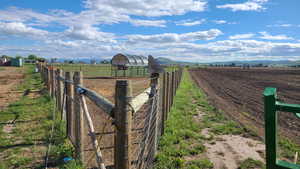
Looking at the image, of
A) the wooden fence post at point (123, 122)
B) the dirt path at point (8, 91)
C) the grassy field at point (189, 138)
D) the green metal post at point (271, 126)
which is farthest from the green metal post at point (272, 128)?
the dirt path at point (8, 91)

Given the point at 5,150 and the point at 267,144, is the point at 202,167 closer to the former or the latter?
the point at 267,144

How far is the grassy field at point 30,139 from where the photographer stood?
3996 mm

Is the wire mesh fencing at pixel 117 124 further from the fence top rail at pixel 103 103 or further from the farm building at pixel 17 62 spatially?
the farm building at pixel 17 62

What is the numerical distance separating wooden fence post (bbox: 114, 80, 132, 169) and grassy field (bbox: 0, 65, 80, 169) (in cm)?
184

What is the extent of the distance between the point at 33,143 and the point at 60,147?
76 cm

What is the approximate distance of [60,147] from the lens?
452cm

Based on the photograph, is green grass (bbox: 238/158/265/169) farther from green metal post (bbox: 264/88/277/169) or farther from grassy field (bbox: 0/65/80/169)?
grassy field (bbox: 0/65/80/169)

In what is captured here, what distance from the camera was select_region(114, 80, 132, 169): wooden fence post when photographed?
200 cm

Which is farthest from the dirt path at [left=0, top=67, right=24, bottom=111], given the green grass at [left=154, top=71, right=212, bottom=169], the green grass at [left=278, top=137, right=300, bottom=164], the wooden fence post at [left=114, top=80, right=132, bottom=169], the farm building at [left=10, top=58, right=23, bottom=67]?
the farm building at [left=10, top=58, right=23, bottom=67]

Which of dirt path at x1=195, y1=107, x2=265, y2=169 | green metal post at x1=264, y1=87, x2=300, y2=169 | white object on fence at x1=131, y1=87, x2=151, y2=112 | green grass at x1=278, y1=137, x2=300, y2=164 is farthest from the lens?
green grass at x1=278, y1=137, x2=300, y2=164

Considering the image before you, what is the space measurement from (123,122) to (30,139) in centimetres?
399

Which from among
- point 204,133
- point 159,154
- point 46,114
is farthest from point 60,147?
point 204,133

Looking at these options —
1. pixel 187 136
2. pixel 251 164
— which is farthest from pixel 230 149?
pixel 187 136

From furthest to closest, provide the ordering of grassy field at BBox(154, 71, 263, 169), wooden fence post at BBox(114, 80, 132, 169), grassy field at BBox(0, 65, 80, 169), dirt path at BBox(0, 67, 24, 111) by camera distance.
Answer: dirt path at BBox(0, 67, 24, 111), grassy field at BBox(154, 71, 263, 169), grassy field at BBox(0, 65, 80, 169), wooden fence post at BBox(114, 80, 132, 169)
